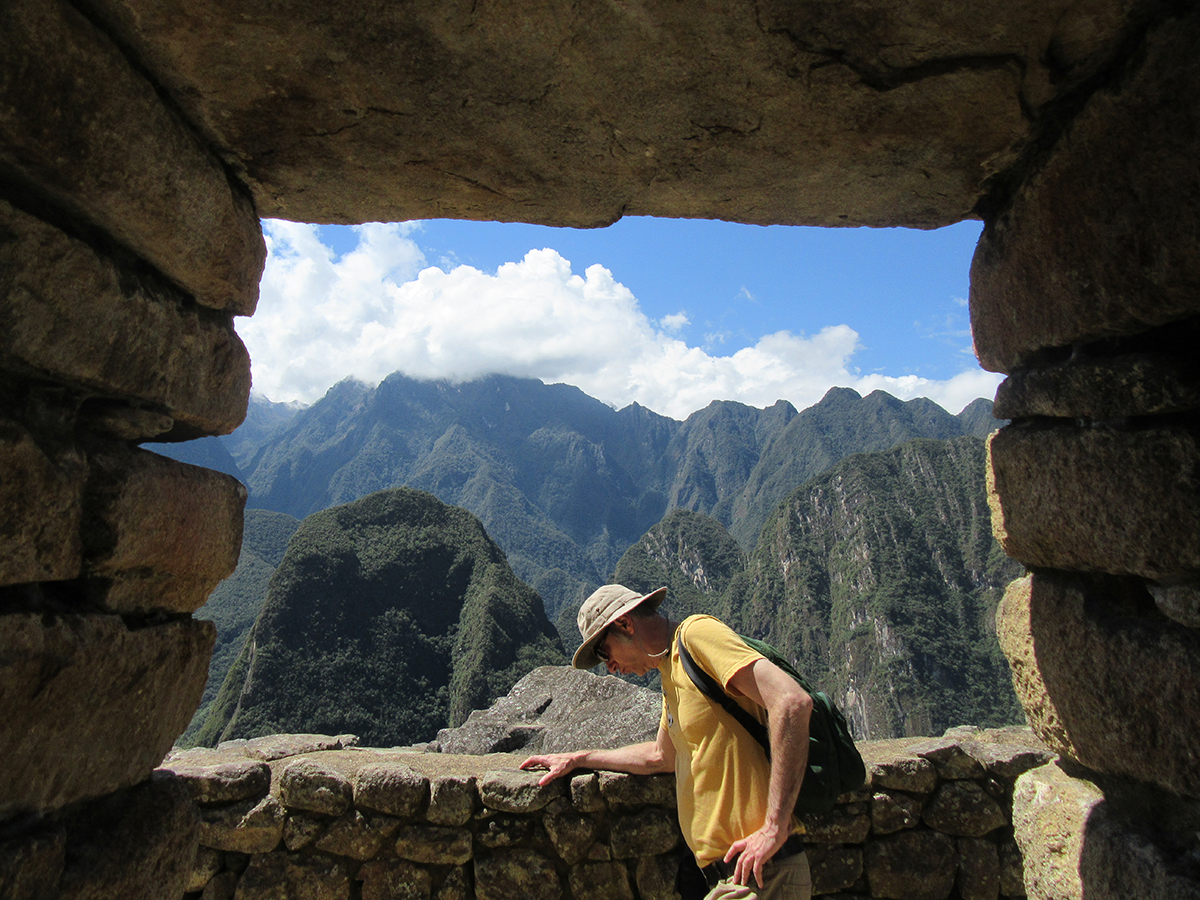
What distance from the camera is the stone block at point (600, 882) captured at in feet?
9.66

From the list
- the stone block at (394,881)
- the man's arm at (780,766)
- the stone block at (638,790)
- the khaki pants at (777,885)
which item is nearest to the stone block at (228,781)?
the stone block at (394,881)

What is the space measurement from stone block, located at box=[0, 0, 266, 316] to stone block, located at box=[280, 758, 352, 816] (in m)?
2.17

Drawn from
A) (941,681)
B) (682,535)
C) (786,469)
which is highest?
(786,469)

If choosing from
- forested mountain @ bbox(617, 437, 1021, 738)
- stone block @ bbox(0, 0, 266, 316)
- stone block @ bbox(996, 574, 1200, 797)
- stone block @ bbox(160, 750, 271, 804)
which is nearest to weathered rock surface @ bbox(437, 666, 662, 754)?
stone block @ bbox(160, 750, 271, 804)

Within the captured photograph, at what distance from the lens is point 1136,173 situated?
1.24 m

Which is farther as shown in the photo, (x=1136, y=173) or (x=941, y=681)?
(x=941, y=681)

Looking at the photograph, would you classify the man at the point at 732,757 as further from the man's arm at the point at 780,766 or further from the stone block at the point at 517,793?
the stone block at the point at 517,793

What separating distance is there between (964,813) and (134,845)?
323 cm

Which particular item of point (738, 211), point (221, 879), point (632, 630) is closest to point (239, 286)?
point (738, 211)

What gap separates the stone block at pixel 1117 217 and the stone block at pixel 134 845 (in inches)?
86.9

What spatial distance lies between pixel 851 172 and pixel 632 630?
1.52 meters

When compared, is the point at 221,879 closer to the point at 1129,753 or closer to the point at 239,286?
the point at 239,286

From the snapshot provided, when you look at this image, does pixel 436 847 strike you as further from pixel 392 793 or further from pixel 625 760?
pixel 625 760

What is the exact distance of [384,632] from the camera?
51.2m
